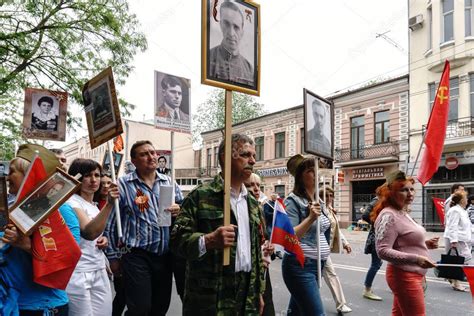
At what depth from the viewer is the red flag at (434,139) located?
6434 mm

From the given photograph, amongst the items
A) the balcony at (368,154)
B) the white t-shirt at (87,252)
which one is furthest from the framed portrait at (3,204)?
the balcony at (368,154)

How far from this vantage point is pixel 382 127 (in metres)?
25.7

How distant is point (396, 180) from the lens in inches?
164


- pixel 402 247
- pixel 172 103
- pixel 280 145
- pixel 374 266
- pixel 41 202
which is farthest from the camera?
pixel 280 145

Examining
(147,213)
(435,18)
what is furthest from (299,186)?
(435,18)

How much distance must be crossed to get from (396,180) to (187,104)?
2.20 meters

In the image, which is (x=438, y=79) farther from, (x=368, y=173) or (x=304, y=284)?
(x=304, y=284)

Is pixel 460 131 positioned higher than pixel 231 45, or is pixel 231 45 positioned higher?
pixel 460 131

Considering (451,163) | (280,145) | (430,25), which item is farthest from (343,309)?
(280,145)

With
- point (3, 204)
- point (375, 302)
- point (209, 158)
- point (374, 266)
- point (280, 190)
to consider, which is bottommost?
point (375, 302)

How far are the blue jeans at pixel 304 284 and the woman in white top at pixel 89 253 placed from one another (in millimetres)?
1464

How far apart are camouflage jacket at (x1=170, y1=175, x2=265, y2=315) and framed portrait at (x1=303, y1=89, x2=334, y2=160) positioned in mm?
1584

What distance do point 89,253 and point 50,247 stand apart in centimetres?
110

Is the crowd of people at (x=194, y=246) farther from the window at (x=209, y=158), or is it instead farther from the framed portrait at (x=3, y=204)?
the window at (x=209, y=158)
